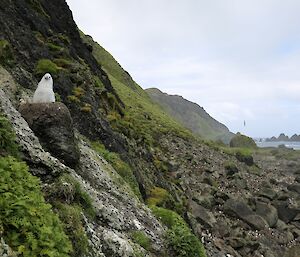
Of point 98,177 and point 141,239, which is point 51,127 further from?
point 141,239

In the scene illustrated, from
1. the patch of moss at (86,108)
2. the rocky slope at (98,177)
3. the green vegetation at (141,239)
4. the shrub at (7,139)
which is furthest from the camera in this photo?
the patch of moss at (86,108)

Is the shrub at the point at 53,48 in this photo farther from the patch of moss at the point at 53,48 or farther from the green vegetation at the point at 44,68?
the green vegetation at the point at 44,68

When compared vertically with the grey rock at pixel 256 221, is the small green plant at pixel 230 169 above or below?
above

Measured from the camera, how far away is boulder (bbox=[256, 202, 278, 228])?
1726 inches

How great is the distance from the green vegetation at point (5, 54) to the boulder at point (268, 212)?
35.2m

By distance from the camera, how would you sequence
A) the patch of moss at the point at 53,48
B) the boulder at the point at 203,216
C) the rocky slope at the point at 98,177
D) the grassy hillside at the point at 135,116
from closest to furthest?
the rocky slope at the point at 98,177
the patch of moss at the point at 53,48
the grassy hillside at the point at 135,116
the boulder at the point at 203,216

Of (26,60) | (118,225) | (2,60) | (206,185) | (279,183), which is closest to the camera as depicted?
(118,225)

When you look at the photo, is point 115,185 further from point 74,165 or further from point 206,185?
point 206,185

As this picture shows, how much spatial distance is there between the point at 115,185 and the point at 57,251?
25.5ft

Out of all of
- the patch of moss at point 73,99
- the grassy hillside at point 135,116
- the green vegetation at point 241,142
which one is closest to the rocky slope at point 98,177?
the patch of moss at point 73,99

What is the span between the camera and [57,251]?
7230 millimetres

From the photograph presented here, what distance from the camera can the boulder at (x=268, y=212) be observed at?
43.8 metres

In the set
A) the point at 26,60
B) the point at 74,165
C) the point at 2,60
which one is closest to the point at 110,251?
the point at 74,165

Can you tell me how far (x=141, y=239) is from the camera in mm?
11695
